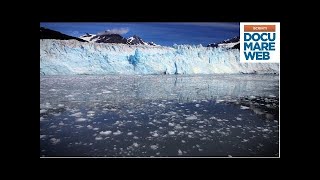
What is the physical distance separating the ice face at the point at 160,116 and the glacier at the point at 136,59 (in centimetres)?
6

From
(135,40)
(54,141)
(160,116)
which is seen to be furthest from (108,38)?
(54,141)

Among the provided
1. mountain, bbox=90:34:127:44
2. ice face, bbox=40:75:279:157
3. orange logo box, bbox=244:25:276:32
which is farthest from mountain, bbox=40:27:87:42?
orange logo box, bbox=244:25:276:32

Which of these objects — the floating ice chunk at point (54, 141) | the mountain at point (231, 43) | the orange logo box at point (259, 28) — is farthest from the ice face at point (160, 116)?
the orange logo box at point (259, 28)

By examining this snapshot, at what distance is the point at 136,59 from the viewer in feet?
9.06

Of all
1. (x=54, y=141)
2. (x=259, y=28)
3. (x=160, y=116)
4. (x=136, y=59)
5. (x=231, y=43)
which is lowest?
(x=54, y=141)

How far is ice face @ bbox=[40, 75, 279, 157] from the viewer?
8.31 feet

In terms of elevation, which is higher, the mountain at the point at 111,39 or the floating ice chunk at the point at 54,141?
the mountain at the point at 111,39

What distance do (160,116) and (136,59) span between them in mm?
537

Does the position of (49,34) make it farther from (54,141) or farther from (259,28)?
(259,28)

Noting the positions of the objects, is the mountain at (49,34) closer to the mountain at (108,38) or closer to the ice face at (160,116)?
the mountain at (108,38)

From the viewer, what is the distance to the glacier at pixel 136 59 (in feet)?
8.53
